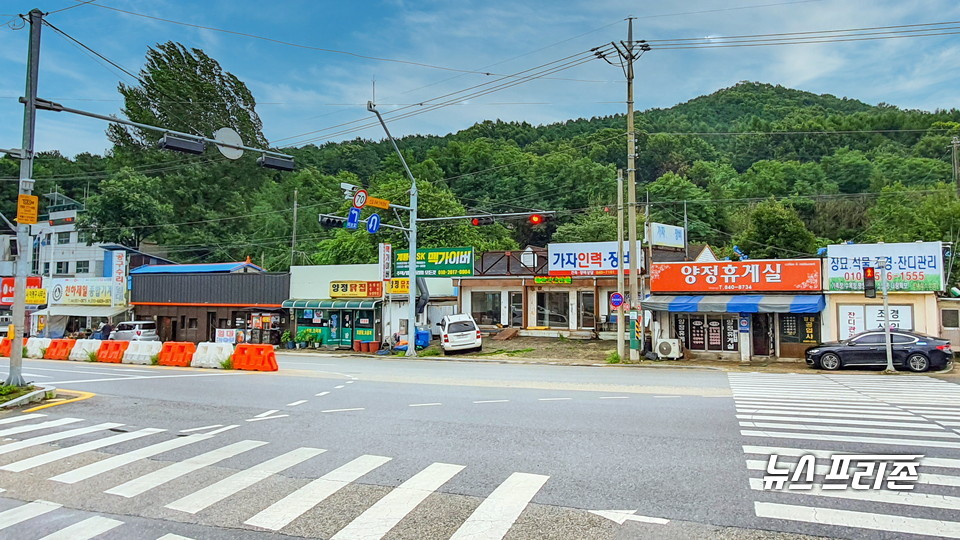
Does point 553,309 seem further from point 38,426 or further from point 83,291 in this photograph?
point 83,291

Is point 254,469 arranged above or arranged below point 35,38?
below

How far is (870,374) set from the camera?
773 inches

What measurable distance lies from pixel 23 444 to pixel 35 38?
10.00 metres

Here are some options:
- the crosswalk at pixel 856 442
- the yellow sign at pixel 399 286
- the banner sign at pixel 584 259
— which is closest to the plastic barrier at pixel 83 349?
the yellow sign at pixel 399 286

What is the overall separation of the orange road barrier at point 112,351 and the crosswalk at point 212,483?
1764 centimetres

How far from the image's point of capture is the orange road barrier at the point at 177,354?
24172mm

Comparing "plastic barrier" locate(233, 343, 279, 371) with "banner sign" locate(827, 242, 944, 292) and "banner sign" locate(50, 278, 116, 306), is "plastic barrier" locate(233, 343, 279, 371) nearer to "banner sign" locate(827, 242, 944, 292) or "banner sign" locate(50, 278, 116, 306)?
"banner sign" locate(827, 242, 944, 292)

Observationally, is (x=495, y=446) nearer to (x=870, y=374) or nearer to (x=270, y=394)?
(x=270, y=394)

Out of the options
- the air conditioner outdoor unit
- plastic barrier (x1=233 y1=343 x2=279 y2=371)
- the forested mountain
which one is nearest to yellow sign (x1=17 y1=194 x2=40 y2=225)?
plastic barrier (x1=233 y1=343 x2=279 y2=371)

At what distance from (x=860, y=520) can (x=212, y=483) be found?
722cm

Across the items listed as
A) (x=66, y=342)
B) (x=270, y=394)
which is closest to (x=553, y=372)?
(x=270, y=394)

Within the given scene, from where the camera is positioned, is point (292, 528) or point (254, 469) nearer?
point (292, 528)

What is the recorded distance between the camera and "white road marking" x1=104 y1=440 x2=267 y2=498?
293 inches

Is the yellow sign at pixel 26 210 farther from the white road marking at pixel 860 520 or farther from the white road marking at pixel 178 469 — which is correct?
the white road marking at pixel 860 520
